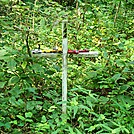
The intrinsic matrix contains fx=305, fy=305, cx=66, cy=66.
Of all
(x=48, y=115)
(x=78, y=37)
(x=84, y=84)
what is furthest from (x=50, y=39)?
(x=48, y=115)

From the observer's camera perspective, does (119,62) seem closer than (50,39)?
Yes

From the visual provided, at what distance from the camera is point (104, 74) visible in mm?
3086

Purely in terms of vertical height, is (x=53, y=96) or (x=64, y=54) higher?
(x=64, y=54)

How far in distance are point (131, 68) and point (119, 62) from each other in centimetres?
17

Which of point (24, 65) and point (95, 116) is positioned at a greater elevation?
point (24, 65)

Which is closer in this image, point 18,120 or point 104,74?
point 18,120

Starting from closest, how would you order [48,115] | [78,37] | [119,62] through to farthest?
1. [48,115]
2. [119,62]
3. [78,37]

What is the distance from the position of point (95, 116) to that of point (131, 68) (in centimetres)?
66

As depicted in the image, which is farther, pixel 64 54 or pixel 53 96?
pixel 53 96

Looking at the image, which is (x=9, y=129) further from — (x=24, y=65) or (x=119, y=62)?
(x=119, y=62)

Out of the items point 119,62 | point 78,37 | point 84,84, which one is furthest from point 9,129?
point 78,37

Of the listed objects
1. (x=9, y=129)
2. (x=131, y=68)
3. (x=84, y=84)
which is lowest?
(x=9, y=129)

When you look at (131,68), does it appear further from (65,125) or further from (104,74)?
(65,125)

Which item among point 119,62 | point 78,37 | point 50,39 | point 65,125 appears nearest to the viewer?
point 65,125
